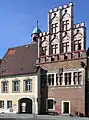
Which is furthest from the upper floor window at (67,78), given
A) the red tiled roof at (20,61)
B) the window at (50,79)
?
the red tiled roof at (20,61)

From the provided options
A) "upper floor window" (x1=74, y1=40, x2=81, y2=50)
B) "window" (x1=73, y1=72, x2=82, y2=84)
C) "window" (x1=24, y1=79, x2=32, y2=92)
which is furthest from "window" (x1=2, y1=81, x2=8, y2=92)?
"upper floor window" (x1=74, y1=40, x2=81, y2=50)

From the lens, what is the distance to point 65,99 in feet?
157

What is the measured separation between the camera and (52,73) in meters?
49.6

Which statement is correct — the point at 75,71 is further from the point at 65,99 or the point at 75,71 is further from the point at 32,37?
the point at 32,37

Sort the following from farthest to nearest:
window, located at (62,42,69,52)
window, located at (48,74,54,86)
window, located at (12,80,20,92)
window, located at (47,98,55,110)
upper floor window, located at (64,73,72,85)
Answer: window, located at (12,80,20,92)
window, located at (48,74,54,86)
window, located at (47,98,55,110)
window, located at (62,42,69,52)
upper floor window, located at (64,73,72,85)

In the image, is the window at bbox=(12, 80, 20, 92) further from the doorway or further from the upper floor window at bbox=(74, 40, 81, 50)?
the upper floor window at bbox=(74, 40, 81, 50)

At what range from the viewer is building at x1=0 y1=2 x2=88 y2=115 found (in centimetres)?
4672

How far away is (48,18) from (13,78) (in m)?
10.7

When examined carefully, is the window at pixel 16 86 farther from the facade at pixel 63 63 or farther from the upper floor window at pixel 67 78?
the upper floor window at pixel 67 78

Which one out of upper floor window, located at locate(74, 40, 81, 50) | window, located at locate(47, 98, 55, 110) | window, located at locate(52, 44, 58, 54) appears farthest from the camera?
window, located at locate(52, 44, 58, 54)

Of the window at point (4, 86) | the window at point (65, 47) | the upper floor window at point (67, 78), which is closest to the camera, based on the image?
the upper floor window at point (67, 78)

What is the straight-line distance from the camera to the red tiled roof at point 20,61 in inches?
2097

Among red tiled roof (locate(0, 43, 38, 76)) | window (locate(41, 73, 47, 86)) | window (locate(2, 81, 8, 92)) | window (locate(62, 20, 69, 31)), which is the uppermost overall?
window (locate(62, 20, 69, 31))

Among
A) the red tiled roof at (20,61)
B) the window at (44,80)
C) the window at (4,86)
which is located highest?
the red tiled roof at (20,61)
